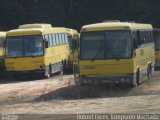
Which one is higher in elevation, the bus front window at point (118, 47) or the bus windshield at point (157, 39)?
the bus front window at point (118, 47)

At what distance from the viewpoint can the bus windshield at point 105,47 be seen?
2552 cm

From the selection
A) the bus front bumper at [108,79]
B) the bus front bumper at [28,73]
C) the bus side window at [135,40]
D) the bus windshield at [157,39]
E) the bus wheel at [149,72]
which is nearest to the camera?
the bus front bumper at [108,79]

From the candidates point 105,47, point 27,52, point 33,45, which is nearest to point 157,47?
point 33,45

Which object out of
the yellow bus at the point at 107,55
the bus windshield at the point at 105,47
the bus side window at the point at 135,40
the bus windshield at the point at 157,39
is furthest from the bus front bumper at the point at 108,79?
the bus windshield at the point at 157,39

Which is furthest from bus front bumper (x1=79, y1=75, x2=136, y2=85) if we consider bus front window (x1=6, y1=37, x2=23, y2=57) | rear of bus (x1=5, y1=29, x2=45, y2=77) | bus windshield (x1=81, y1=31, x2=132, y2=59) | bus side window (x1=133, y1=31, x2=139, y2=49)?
bus front window (x1=6, y1=37, x2=23, y2=57)

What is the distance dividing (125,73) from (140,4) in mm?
47384

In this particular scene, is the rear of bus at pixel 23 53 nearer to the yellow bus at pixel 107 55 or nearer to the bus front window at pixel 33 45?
the bus front window at pixel 33 45

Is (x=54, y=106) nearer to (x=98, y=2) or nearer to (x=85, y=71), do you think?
(x=85, y=71)

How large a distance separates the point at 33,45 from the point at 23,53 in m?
0.74

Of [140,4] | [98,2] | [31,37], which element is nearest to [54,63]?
[31,37]

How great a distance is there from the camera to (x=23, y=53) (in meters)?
35.7

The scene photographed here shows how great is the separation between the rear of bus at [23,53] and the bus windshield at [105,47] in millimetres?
10245

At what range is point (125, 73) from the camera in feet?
83.4

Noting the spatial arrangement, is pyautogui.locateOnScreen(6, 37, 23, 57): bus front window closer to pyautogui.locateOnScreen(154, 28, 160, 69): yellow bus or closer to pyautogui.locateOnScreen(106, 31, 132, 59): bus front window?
pyautogui.locateOnScreen(154, 28, 160, 69): yellow bus
